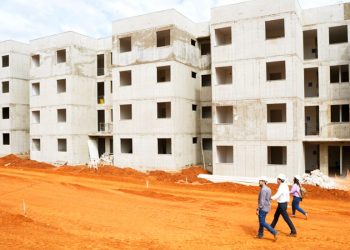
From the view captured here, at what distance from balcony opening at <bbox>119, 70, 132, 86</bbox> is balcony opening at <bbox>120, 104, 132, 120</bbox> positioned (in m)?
1.91

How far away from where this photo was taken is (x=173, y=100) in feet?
86.4

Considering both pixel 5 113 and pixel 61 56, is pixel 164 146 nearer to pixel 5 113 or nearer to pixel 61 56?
pixel 61 56

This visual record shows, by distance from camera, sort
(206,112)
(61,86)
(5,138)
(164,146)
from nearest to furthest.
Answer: (164,146)
(206,112)
(61,86)
(5,138)

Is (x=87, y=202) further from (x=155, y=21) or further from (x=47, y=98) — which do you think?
(x=47, y=98)

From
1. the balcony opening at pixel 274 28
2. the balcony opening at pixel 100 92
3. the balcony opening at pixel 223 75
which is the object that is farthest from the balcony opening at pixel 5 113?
the balcony opening at pixel 274 28

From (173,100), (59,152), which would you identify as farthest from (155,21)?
(59,152)

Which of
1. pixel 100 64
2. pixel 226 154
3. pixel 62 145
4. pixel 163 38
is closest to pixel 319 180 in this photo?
pixel 226 154

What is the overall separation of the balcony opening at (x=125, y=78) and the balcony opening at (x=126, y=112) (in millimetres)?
1911

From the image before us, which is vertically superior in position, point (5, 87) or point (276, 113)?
point (5, 87)

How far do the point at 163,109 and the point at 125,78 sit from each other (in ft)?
13.9

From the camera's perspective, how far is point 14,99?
3812cm

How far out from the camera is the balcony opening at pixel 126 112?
95.8 feet

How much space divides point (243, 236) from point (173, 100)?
51.9 ft

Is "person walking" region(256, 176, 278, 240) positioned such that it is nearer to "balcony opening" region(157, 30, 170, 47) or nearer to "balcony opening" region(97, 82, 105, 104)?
"balcony opening" region(157, 30, 170, 47)
